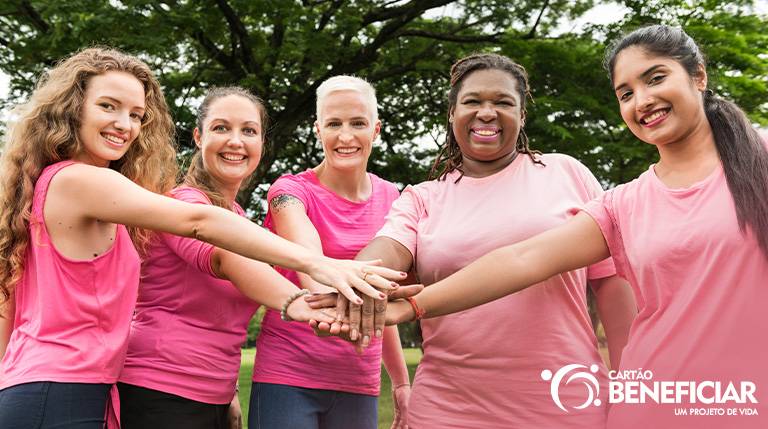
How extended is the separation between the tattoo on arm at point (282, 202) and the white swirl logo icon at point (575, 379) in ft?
4.28

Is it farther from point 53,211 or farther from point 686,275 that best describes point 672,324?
point 53,211

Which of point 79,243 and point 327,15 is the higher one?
point 327,15

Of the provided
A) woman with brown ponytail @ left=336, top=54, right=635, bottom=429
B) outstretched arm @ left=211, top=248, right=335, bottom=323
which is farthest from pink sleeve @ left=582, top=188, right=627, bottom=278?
outstretched arm @ left=211, top=248, right=335, bottom=323

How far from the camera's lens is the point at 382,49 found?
12.5m

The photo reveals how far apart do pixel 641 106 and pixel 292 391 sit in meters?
1.80

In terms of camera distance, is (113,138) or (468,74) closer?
(113,138)

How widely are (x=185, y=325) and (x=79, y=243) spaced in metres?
0.61

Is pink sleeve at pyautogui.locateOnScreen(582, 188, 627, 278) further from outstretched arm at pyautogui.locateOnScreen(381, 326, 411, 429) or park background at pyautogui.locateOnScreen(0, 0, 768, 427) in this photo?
park background at pyautogui.locateOnScreen(0, 0, 768, 427)

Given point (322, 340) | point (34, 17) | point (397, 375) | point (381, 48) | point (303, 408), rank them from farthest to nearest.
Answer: point (381, 48)
point (34, 17)
point (397, 375)
point (322, 340)
point (303, 408)

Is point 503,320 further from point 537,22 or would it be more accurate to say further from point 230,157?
point 537,22

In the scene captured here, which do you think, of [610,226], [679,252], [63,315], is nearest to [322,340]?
[63,315]

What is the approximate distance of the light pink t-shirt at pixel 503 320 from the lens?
257 centimetres

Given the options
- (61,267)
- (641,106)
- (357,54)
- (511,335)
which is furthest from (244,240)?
(357,54)

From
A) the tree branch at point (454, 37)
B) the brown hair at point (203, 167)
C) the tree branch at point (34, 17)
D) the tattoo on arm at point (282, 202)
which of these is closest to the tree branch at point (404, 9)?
the tree branch at point (454, 37)
